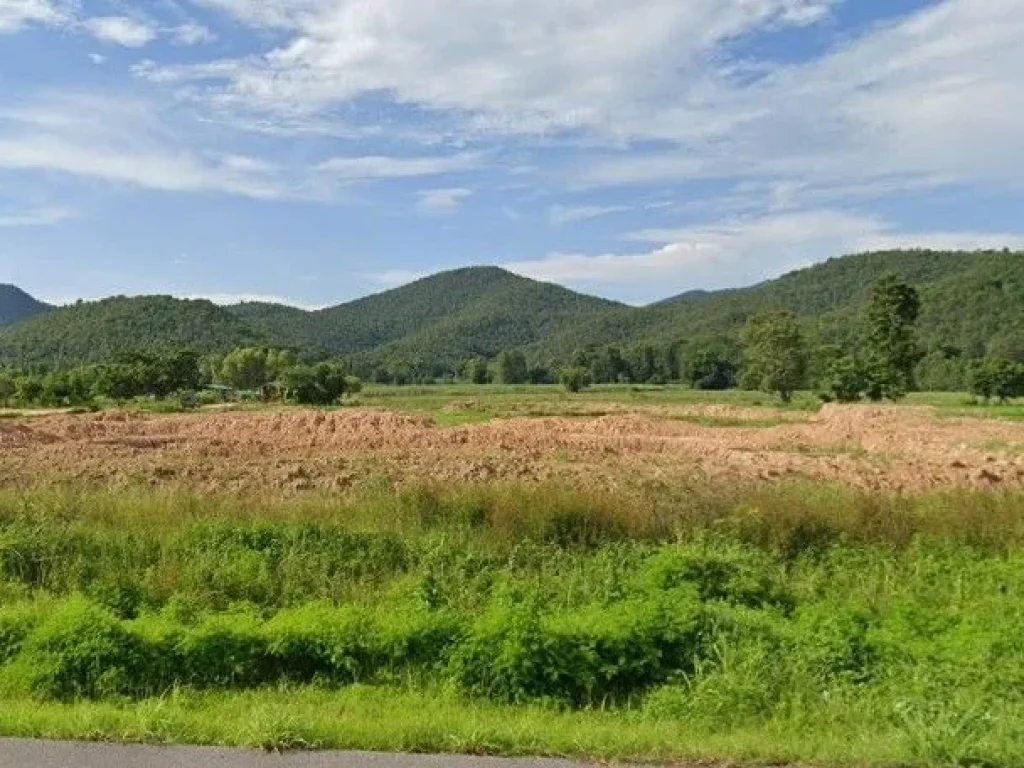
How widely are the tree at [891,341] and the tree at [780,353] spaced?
1271 centimetres

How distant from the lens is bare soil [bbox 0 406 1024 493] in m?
19.4

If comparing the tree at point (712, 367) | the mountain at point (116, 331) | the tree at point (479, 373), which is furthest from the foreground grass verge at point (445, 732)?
the mountain at point (116, 331)

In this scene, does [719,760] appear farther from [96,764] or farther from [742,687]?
[96,764]

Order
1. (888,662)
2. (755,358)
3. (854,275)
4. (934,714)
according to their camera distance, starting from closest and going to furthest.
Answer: (934,714) < (888,662) < (755,358) < (854,275)

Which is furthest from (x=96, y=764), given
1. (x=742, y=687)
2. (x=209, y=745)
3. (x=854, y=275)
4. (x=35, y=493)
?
(x=854, y=275)

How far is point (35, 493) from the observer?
13.8 meters

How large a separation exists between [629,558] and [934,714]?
552 cm

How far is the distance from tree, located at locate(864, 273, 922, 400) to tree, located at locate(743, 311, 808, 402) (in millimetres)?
12715

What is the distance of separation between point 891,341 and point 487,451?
52.2 m

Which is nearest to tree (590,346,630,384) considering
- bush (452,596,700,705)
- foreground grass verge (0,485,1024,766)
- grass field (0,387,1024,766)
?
grass field (0,387,1024,766)

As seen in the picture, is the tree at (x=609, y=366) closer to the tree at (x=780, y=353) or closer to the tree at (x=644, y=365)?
the tree at (x=644, y=365)

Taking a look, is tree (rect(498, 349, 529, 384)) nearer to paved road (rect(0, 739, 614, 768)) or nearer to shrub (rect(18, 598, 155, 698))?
shrub (rect(18, 598, 155, 698))

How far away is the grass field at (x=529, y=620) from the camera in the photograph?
208 inches

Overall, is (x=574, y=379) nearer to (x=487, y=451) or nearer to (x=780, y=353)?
(x=780, y=353)
